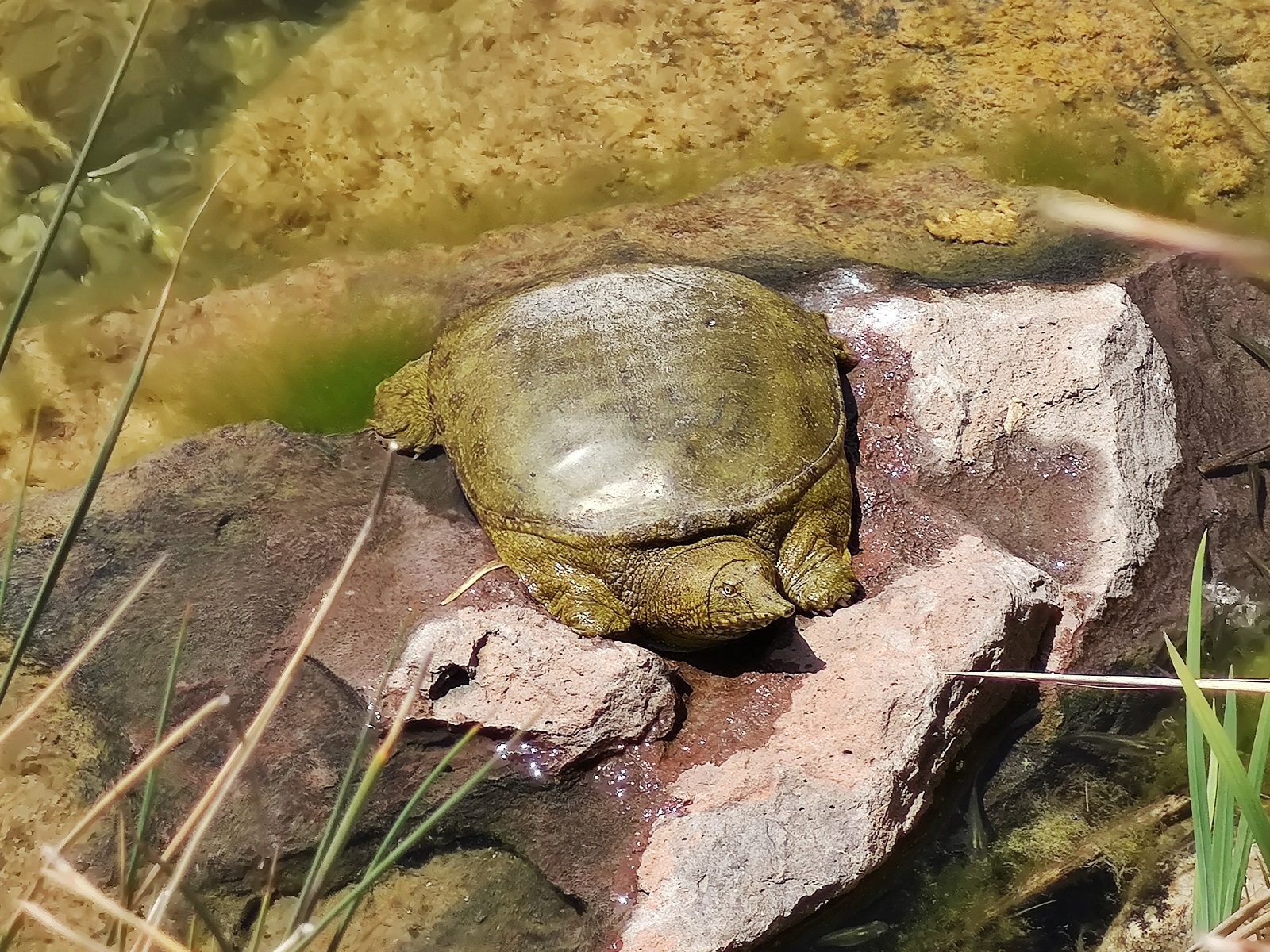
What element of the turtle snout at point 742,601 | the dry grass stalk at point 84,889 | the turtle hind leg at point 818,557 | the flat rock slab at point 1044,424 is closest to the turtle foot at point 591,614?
the turtle snout at point 742,601

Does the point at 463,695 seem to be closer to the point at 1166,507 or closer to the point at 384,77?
the point at 1166,507

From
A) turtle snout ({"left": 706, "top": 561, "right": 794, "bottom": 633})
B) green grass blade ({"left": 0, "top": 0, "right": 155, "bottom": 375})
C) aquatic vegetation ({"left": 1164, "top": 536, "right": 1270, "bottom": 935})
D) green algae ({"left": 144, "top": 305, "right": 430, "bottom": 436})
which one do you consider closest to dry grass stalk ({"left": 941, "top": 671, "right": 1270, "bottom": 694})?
aquatic vegetation ({"left": 1164, "top": 536, "right": 1270, "bottom": 935})

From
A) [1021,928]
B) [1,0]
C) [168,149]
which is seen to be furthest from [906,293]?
[1,0]

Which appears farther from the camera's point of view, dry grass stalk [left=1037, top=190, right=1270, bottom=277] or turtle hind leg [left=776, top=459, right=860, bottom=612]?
dry grass stalk [left=1037, top=190, right=1270, bottom=277]

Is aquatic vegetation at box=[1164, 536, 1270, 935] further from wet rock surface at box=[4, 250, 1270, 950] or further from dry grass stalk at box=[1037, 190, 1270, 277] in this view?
dry grass stalk at box=[1037, 190, 1270, 277]

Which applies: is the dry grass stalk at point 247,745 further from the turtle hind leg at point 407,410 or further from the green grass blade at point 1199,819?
the turtle hind leg at point 407,410

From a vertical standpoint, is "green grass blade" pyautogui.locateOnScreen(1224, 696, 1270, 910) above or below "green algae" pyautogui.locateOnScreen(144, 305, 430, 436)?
above

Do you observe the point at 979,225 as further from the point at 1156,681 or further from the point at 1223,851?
the point at 1223,851
